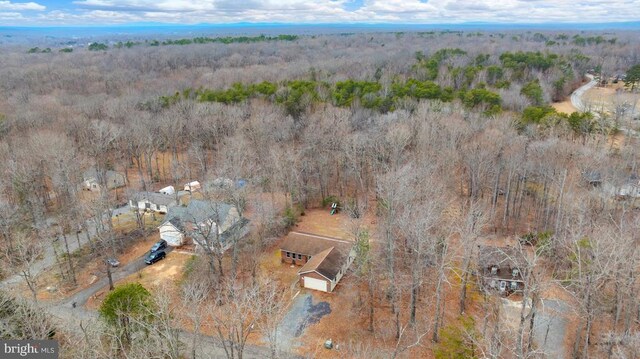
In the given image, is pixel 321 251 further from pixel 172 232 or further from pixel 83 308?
pixel 83 308

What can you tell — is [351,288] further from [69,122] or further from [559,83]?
[559,83]

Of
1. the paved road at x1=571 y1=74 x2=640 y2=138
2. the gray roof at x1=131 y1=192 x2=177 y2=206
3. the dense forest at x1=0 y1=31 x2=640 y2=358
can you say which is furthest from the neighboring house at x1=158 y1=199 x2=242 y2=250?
the paved road at x1=571 y1=74 x2=640 y2=138

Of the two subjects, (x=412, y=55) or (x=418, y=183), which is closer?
(x=418, y=183)

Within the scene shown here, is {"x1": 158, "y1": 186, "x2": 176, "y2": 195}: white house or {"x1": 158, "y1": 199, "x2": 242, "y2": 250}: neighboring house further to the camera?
{"x1": 158, "y1": 186, "x2": 176, "y2": 195}: white house

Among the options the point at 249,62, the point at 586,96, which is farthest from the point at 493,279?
the point at 249,62

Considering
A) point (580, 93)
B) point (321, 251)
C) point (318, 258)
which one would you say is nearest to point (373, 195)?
point (321, 251)

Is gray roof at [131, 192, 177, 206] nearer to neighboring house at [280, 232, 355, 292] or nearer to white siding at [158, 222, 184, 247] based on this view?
white siding at [158, 222, 184, 247]
